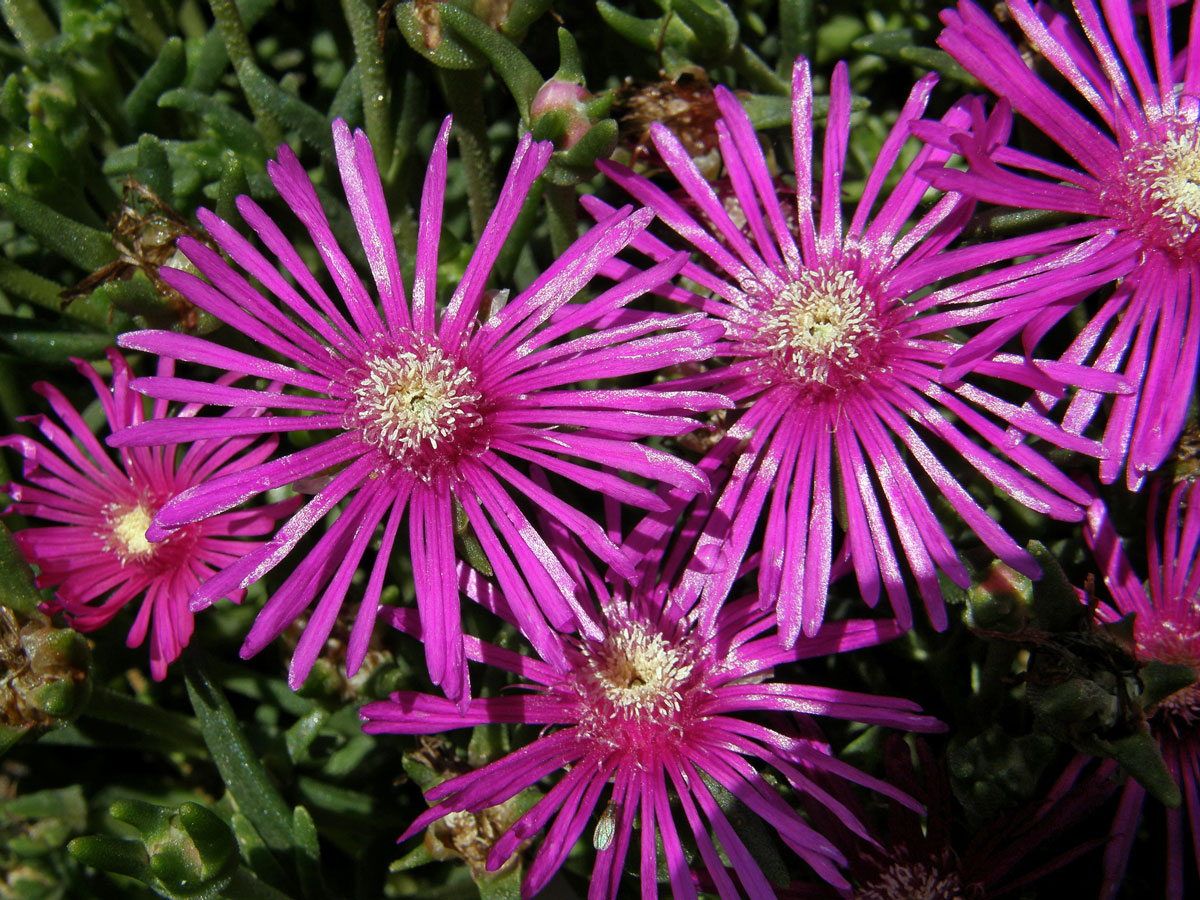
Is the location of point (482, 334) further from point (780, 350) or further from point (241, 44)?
point (241, 44)

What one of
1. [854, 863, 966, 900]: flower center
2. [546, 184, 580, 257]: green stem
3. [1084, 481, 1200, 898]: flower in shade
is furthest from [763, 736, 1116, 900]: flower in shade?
[546, 184, 580, 257]: green stem

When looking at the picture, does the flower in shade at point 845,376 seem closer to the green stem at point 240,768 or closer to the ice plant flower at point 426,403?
the ice plant flower at point 426,403

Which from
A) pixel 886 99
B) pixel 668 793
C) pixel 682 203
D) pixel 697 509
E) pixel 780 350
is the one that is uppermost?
pixel 886 99

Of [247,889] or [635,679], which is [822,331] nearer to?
[635,679]

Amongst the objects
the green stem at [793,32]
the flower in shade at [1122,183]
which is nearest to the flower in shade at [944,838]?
the flower in shade at [1122,183]

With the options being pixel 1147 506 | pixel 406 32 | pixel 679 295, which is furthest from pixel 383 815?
pixel 1147 506
